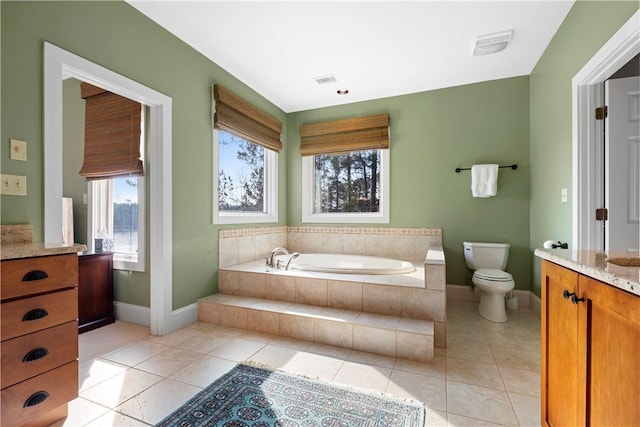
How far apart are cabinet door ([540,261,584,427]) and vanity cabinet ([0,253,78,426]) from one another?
205cm

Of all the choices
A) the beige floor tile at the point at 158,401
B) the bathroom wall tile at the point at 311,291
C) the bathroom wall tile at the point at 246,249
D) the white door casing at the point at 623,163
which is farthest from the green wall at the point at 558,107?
the bathroom wall tile at the point at 246,249

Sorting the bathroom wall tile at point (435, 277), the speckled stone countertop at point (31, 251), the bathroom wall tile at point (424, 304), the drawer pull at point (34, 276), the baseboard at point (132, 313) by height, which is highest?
the speckled stone countertop at point (31, 251)

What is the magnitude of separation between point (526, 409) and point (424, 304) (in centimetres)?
83

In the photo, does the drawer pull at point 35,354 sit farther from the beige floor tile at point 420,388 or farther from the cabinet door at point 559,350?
the cabinet door at point 559,350

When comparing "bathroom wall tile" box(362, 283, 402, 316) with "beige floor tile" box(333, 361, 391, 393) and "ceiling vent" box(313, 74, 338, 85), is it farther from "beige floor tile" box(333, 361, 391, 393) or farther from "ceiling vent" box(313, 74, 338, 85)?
"ceiling vent" box(313, 74, 338, 85)

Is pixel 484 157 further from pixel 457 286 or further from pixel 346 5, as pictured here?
pixel 346 5

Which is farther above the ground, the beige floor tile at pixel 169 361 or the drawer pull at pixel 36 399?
the drawer pull at pixel 36 399

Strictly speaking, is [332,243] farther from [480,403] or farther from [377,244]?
[480,403]

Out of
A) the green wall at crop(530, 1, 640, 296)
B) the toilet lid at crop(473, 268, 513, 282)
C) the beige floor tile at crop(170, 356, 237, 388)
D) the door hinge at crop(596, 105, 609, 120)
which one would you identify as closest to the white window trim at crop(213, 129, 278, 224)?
the beige floor tile at crop(170, 356, 237, 388)

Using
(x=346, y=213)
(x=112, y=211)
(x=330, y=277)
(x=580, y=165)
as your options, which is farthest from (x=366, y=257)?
(x=112, y=211)

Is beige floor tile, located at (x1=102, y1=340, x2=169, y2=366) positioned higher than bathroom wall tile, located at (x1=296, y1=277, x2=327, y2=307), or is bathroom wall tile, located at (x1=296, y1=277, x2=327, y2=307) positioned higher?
bathroom wall tile, located at (x1=296, y1=277, x2=327, y2=307)

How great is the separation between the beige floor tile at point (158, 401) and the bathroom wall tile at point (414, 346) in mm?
1304

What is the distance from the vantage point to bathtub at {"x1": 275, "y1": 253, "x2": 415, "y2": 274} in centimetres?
259

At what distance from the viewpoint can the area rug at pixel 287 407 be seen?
4.37 feet
